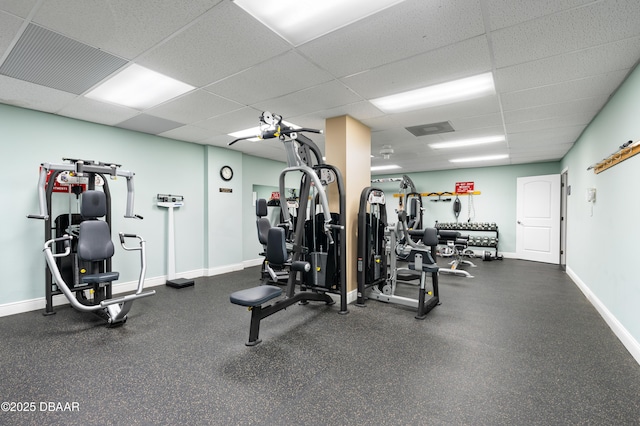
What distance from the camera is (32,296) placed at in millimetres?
3758

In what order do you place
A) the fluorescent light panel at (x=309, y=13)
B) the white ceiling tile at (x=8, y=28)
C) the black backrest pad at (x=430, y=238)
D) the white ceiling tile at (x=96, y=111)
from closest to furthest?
the fluorescent light panel at (x=309, y=13)
the white ceiling tile at (x=8, y=28)
the white ceiling tile at (x=96, y=111)
the black backrest pad at (x=430, y=238)

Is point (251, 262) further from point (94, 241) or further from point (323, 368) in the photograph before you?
point (323, 368)

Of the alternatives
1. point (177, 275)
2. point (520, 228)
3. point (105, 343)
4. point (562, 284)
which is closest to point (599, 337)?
point (562, 284)

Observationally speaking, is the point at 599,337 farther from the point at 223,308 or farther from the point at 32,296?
the point at 32,296

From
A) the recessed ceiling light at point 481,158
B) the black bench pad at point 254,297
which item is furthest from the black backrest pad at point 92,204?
the recessed ceiling light at point 481,158

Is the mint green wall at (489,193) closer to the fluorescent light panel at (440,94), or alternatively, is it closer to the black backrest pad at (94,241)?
the fluorescent light panel at (440,94)

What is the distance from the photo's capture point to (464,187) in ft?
28.4

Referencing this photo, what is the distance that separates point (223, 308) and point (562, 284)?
18.6 ft

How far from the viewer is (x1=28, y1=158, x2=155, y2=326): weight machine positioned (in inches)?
125

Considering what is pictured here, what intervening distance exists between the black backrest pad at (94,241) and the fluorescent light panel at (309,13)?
3029 mm

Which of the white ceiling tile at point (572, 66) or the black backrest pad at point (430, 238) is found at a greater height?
the white ceiling tile at point (572, 66)

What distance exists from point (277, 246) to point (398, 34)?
219 cm

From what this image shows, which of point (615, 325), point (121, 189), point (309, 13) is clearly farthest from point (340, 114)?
point (615, 325)

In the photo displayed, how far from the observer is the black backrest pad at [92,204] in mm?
3375
